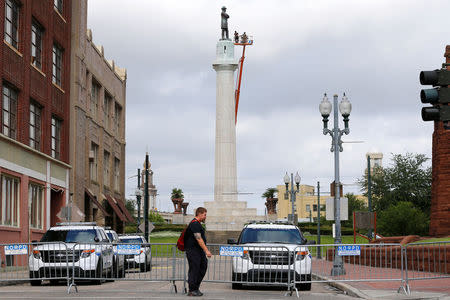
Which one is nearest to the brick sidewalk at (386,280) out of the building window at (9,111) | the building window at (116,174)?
the building window at (9,111)

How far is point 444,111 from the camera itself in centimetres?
1195

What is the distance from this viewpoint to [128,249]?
18828 mm

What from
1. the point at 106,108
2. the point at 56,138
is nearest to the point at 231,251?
the point at 56,138

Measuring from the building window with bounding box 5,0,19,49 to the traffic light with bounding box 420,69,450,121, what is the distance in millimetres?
22976

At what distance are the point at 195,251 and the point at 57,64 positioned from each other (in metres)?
26.4

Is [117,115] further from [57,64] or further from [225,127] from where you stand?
[57,64]

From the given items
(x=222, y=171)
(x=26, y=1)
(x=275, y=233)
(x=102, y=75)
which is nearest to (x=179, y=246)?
(x=275, y=233)

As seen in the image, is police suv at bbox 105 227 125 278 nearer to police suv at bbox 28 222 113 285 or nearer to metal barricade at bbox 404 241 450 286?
police suv at bbox 28 222 113 285

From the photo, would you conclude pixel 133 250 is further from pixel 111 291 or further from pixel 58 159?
pixel 58 159

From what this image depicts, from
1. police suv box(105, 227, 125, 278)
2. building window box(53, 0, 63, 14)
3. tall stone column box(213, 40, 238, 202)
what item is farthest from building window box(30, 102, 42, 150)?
tall stone column box(213, 40, 238, 202)

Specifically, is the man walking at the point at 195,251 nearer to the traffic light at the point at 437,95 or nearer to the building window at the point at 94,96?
the traffic light at the point at 437,95

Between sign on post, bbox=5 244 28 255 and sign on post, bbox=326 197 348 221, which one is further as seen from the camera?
sign on post, bbox=326 197 348 221

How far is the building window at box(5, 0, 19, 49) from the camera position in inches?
1249

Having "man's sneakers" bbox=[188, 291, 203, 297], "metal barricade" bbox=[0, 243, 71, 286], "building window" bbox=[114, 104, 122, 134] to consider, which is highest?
"building window" bbox=[114, 104, 122, 134]
